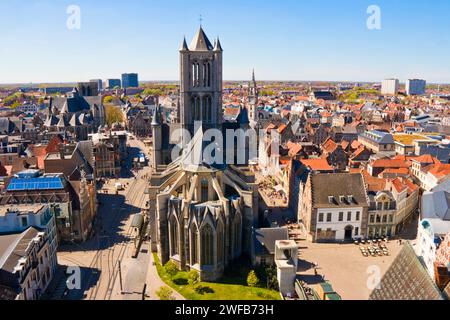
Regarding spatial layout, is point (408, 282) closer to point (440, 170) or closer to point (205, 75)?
point (205, 75)

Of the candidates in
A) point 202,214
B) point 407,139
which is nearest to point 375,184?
point 202,214

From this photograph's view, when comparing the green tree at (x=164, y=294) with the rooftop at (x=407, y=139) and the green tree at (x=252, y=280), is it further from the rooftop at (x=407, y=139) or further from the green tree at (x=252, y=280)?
the rooftop at (x=407, y=139)

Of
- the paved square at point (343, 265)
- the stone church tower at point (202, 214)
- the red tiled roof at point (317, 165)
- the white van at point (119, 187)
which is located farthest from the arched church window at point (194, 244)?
the white van at point (119, 187)

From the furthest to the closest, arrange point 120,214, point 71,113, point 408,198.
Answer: point 71,113
point 120,214
point 408,198

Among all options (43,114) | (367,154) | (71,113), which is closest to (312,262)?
(367,154)
